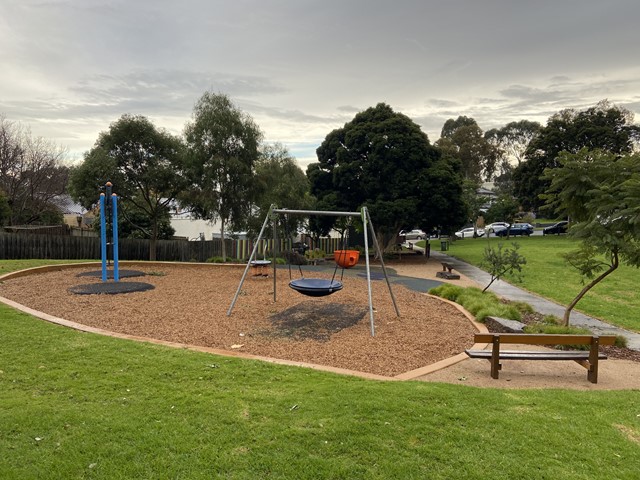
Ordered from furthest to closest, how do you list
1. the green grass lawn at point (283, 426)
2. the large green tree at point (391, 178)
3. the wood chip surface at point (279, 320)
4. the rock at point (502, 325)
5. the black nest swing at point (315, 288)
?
1. the large green tree at point (391, 178)
2. the black nest swing at point (315, 288)
3. the rock at point (502, 325)
4. the wood chip surface at point (279, 320)
5. the green grass lawn at point (283, 426)

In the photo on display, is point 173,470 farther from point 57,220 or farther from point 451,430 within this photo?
point 57,220

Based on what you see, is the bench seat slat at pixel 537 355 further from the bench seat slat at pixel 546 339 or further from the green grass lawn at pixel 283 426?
the green grass lawn at pixel 283 426

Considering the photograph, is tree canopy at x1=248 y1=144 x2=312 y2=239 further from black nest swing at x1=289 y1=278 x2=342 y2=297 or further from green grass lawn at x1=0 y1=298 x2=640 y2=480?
green grass lawn at x1=0 y1=298 x2=640 y2=480

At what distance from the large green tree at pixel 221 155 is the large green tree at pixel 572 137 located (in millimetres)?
31917

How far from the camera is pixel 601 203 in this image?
7.20 meters

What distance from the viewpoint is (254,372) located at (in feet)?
15.8

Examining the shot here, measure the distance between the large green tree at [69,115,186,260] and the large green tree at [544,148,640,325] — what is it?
50.6 feet

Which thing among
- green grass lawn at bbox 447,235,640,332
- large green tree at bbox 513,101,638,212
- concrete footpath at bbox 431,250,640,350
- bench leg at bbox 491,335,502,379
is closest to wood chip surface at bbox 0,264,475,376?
bench leg at bbox 491,335,502,379

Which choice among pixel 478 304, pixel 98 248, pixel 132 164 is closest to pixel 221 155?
pixel 132 164

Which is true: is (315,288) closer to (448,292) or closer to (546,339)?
Result: (546,339)

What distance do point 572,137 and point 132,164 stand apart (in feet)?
135

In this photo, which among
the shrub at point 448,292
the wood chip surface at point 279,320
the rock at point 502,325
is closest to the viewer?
the wood chip surface at point 279,320

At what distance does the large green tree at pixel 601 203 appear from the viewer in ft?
22.3

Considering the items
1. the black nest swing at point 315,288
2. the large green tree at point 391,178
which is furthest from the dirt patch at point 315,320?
the large green tree at point 391,178
